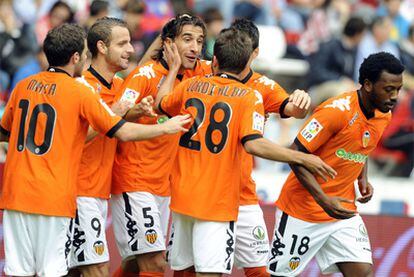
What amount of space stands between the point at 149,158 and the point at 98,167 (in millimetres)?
524

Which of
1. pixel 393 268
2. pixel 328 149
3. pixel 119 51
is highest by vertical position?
pixel 119 51

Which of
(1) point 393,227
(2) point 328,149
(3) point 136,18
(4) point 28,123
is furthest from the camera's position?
(3) point 136,18

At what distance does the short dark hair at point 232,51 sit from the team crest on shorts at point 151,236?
180cm

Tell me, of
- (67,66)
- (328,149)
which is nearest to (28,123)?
(67,66)

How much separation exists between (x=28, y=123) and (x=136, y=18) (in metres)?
5.88

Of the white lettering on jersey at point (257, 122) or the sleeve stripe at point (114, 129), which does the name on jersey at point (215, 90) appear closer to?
the white lettering on jersey at point (257, 122)

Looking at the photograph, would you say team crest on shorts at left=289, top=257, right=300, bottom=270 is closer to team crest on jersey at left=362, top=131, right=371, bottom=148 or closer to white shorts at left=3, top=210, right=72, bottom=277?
team crest on jersey at left=362, top=131, right=371, bottom=148

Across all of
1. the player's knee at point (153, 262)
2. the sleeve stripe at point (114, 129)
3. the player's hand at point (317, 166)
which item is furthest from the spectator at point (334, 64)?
the sleeve stripe at point (114, 129)

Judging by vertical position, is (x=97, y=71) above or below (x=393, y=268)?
above

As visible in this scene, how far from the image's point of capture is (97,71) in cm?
991

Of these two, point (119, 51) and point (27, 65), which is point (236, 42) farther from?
point (27, 65)

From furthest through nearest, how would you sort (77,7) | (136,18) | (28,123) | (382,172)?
(77,7)
(382,172)
(136,18)
(28,123)

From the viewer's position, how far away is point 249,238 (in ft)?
33.5

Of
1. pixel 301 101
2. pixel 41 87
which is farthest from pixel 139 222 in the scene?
pixel 301 101
